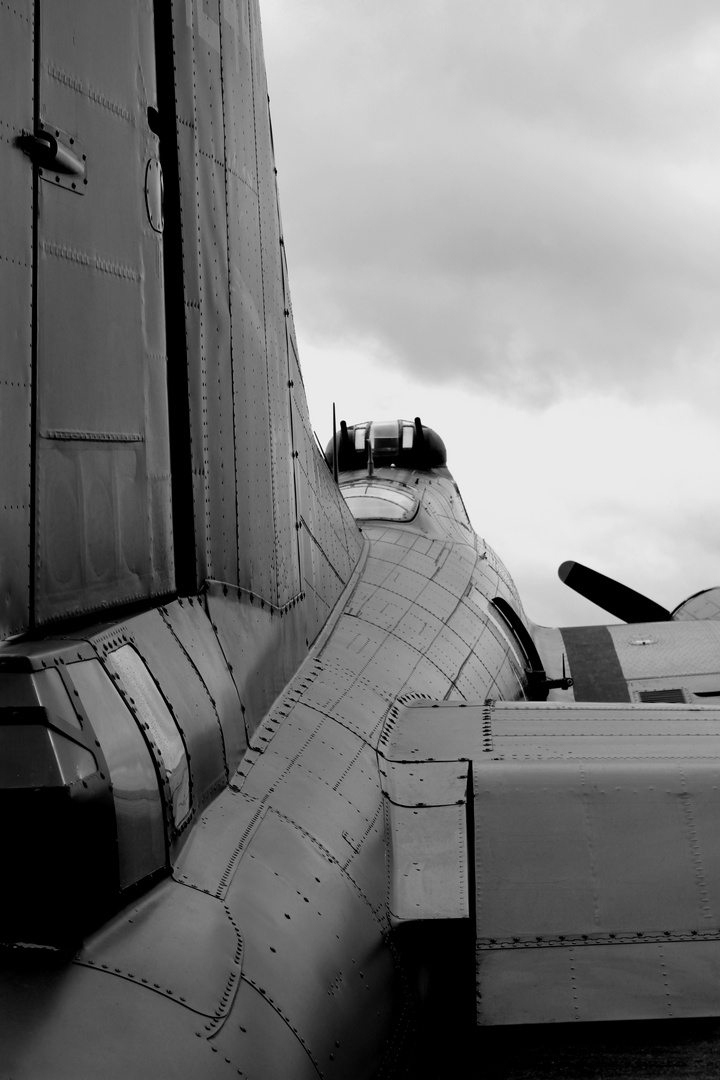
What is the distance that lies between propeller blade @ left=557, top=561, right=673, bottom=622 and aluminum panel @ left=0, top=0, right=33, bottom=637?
33.2ft

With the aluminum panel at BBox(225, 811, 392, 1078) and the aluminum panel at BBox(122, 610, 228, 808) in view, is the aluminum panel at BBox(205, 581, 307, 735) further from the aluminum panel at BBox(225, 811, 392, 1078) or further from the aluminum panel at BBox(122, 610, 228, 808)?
the aluminum panel at BBox(225, 811, 392, 1078)

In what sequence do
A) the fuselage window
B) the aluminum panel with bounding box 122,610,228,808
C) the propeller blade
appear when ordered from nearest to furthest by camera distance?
the aluminum panel with bounding box 122,610,228,808
the fuselage window
the propeller blade

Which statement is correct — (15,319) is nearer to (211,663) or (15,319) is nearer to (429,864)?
(211,663)

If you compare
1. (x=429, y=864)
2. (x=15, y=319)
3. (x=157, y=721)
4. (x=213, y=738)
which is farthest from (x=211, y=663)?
(x=15, y=319)

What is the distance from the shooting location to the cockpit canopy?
11891mm

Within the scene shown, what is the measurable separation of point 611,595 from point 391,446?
314 centimetres

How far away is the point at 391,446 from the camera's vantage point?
11992 mm

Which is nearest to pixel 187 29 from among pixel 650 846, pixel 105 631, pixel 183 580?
pixel 183 580

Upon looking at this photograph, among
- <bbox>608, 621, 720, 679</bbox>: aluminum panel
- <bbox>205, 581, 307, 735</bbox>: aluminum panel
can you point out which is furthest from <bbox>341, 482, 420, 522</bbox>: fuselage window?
<bbox>205, 581, 307, 735</bbox>: aluminum panel

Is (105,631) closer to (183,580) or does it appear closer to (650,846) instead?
(183,580)

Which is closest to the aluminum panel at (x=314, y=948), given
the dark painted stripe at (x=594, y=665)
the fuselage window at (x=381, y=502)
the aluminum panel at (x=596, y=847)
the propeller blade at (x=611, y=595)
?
the aluminum panel at (x=596, y=847)

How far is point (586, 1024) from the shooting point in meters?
3.66

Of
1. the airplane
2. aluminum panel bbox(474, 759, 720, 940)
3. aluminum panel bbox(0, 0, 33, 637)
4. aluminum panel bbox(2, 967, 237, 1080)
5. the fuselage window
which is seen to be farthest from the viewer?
the fuselage window

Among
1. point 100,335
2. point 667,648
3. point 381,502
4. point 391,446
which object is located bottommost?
point 667,648
